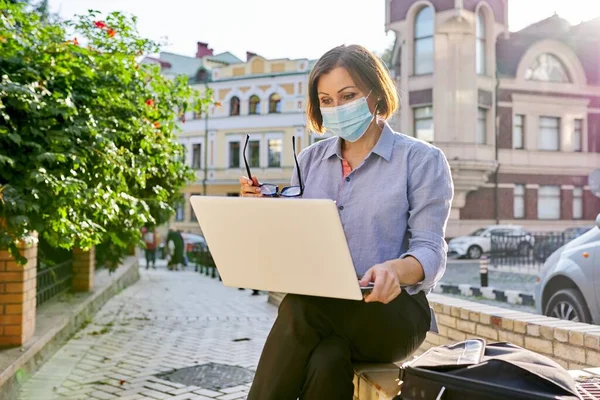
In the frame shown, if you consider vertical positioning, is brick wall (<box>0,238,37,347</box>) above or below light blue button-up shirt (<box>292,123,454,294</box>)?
below

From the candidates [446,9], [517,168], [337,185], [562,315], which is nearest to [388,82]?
[337,185]

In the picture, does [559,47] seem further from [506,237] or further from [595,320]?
[595,320]

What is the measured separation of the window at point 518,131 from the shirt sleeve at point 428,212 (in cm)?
2957

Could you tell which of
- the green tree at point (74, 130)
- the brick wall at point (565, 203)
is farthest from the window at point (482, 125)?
the green tree at point (74, 130)

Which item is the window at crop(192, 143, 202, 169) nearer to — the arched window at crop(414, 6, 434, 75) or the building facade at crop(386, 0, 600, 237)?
the building facade at crop(386, 0, 600, 237)

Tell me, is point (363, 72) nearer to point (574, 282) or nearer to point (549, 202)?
point (574, 282)

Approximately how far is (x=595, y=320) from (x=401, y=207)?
3.63 metres

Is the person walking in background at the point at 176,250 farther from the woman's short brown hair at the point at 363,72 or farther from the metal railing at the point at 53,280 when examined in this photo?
the woman's short brown hair at the point at 363,72

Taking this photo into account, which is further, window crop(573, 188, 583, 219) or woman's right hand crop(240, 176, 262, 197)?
window crop(573, 188, 583, 219)

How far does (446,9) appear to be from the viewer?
26.8 meters

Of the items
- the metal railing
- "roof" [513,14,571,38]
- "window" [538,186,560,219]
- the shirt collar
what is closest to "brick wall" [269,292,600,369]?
the shirt collar

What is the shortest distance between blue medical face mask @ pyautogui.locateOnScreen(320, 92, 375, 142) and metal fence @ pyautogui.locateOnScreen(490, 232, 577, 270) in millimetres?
17552

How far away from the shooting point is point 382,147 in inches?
104

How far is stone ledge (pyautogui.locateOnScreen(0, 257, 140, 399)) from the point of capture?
4.44 meters
